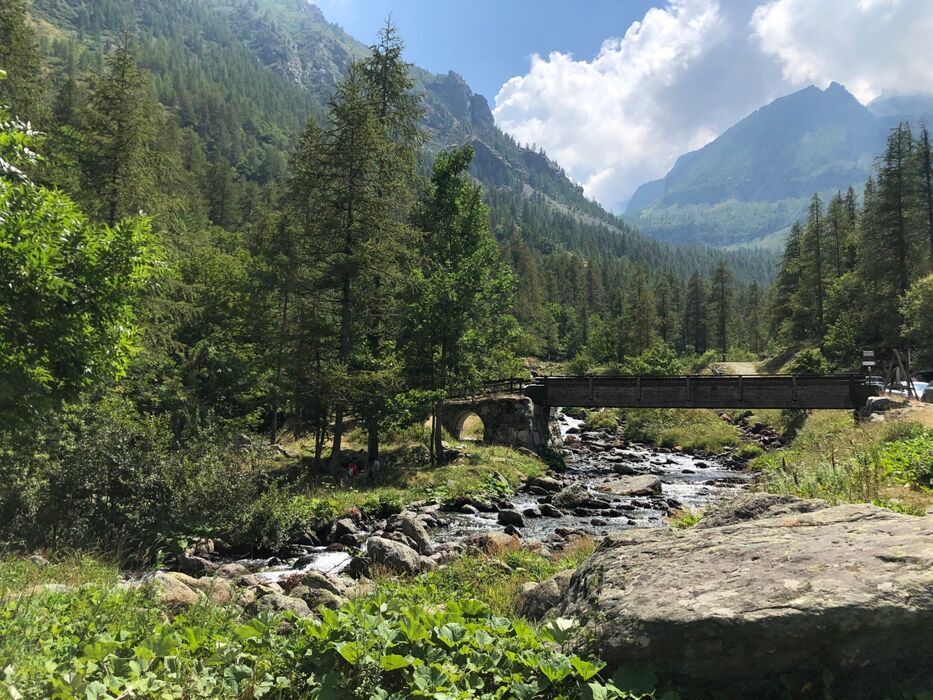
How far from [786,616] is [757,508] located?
288cm

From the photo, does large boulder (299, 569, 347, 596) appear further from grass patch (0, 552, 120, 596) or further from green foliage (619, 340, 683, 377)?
green foliage (619, 340, 683, 377)

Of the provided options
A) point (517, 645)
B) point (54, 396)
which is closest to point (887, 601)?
point (517, 645)

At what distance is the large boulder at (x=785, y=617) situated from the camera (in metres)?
3.35

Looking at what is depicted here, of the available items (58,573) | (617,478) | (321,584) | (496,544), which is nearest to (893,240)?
(617,478)

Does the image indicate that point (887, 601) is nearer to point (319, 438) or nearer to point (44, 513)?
point (44, 513)

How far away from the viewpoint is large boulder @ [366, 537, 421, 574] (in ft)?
34.7

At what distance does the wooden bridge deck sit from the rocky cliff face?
2734 centimetres


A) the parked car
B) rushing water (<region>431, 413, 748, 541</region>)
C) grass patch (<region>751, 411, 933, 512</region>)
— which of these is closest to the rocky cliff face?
grass patch (<region>751, 411, 933, 512</region>)

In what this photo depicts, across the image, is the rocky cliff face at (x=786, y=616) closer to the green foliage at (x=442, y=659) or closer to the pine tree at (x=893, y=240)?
the green foliage at (x=442, y=659)

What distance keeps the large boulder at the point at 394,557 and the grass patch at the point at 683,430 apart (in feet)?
108

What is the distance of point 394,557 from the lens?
427 inches

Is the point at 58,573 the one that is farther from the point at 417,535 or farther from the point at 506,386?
the point at 506,386

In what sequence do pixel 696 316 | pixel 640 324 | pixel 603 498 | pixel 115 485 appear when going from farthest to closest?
1. pixel 696 316
2. pixel 640 324
3. pixel 603 498
4. pixel 115 485

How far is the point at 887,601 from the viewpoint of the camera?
3367mm
